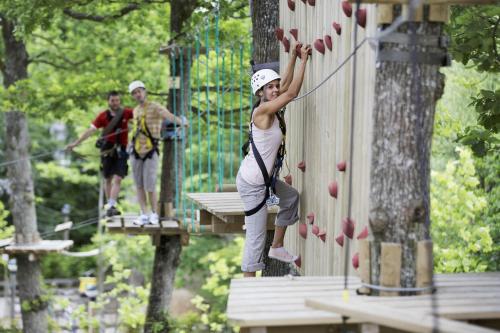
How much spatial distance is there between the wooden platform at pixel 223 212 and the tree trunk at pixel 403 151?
10.6 feet

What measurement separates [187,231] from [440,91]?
7935 millimetres

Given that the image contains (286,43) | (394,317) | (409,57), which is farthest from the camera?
(286,43)

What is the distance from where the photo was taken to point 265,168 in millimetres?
7031

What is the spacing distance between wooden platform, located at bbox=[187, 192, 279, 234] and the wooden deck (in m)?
2.82

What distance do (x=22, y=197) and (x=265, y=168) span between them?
504 inches

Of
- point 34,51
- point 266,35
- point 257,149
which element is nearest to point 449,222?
point 266,35

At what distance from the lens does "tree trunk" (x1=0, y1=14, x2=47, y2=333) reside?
1870cm

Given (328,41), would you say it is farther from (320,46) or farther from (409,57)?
(409,57)

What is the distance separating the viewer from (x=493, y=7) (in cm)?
770

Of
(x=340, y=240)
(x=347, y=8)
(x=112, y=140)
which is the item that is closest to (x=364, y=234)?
(x=340, y=240)

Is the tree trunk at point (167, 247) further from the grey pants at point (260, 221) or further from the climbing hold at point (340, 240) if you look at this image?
the climbing hold at point (340, 240)

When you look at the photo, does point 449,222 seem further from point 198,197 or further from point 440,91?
point 440,91

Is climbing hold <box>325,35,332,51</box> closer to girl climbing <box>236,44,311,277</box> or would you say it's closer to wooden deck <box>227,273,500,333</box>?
girl climbing <box>236,44,311,277</box>

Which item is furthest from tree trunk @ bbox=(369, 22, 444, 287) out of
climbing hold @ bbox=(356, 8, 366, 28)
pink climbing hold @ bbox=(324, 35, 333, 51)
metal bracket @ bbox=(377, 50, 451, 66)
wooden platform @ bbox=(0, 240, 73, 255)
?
wooden platform @ bbox=(0, 240, 73, 255)
